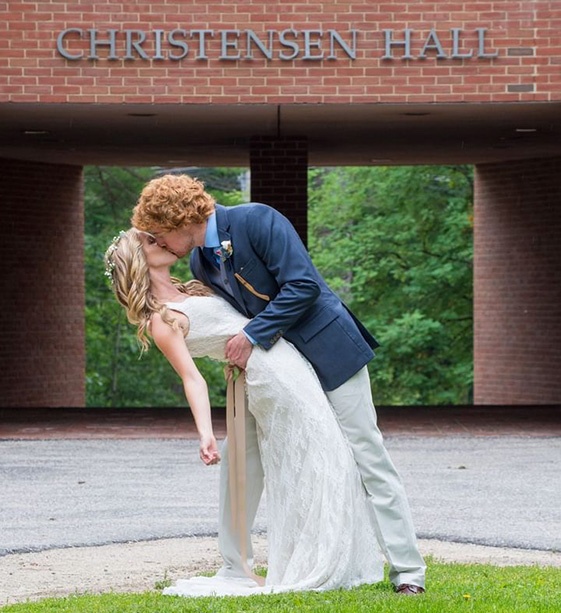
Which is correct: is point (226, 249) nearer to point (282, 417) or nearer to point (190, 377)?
point (190, 377)

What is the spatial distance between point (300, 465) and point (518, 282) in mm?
15017

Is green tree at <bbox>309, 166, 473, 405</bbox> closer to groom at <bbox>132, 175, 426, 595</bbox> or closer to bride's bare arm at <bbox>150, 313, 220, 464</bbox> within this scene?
groom at <bbox>132, 175, 426, 595</bbox>

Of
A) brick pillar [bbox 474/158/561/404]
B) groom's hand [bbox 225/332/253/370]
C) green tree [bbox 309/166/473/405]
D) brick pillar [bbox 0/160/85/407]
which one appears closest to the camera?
groom's hand [bbox 225/332/253/370]

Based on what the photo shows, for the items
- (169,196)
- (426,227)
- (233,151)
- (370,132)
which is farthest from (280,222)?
(426,227)

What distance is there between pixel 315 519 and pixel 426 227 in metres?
25.0

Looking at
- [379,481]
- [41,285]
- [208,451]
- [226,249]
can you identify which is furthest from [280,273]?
[41,285]

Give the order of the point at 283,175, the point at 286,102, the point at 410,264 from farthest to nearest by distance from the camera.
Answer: the point at 410,264
the point at 283,175
the point at 286,102

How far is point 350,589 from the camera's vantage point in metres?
5.69

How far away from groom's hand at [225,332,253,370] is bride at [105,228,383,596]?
4 centimetres

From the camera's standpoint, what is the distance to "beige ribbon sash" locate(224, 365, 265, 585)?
577 cm

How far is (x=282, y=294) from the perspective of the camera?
214 inches

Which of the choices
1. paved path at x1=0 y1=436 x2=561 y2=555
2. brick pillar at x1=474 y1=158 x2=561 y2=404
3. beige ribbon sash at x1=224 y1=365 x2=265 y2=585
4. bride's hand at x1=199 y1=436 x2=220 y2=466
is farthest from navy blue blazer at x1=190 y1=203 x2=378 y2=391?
brick pillar at x1=474 y1=158 x2=561 y2=404

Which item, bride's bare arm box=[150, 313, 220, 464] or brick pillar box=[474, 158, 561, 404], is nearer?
bride's bare arm box=[150, 313, 220, 464]

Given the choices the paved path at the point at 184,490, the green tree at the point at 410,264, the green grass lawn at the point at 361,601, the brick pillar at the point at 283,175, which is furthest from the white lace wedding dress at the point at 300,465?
the green tree at the point at 410,264
